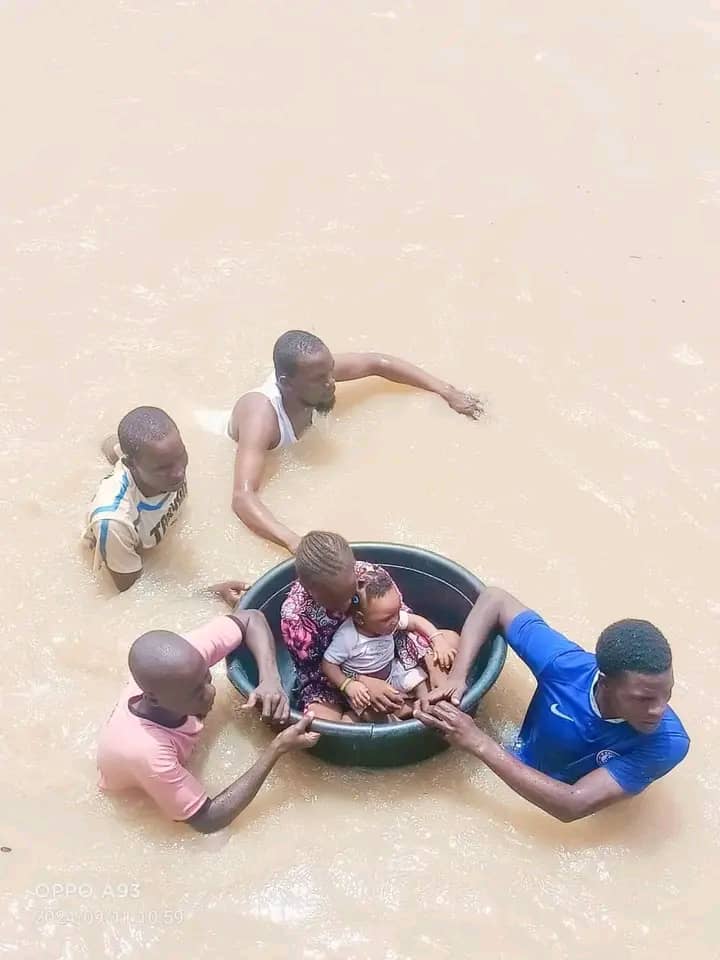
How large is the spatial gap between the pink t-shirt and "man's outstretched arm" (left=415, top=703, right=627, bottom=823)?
2.55 ft

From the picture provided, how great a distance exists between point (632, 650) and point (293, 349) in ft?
6.89

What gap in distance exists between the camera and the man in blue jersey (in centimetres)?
287

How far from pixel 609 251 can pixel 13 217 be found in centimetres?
369

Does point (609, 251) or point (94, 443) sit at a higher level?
point (609, 251)

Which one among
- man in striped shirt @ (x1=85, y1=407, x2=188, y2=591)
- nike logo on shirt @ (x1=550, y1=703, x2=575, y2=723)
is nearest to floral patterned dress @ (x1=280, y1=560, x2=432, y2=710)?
nike logo on shirt @ (x1=550, y1=703, x2=575, y2=723)

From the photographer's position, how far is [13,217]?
236 inches

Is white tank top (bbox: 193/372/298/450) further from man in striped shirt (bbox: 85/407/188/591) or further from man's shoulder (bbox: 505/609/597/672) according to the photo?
man's shoulder (bbox: 505/609/597/672)

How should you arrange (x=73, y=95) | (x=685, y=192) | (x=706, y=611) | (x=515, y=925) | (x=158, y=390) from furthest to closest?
1. (x=73, y=95)
2. (x=685, y=192)
3. (x=158, y=390)
4. (x=706, y=611)
5. (x=515, y=925)

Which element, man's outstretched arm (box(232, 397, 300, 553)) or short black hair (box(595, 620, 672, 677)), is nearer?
short black hair (box(595, 620, 672, 677))

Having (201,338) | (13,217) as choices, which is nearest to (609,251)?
(201,338)

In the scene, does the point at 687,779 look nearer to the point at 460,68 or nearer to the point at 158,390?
the point at 158,390

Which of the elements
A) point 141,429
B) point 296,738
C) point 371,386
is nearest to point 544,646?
point 296,738

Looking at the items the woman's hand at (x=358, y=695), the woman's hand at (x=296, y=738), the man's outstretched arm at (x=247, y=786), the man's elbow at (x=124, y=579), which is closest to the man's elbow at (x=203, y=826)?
the man's outstretched arm at (x=247, y=786)

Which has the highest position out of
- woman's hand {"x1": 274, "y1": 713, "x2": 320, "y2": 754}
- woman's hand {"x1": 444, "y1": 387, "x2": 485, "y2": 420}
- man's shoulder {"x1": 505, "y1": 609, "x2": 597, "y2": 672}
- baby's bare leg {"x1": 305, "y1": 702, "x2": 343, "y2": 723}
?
man's shoulder {"x1": 505, "y1": 609, "x2": 597, "y2": 672}
